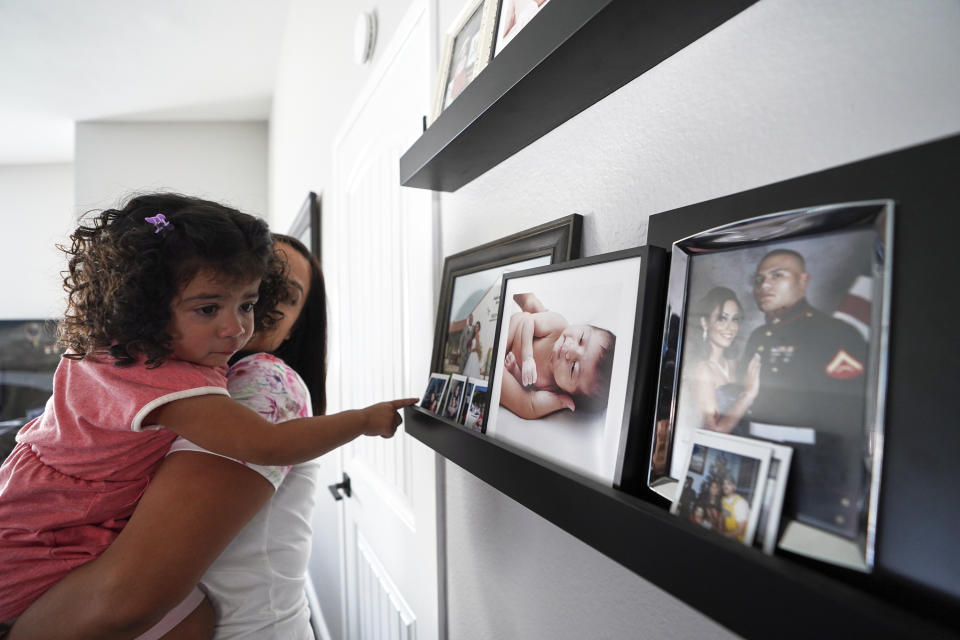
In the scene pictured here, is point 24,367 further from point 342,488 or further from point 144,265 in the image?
point 144,265

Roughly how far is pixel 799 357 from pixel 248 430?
67 cm

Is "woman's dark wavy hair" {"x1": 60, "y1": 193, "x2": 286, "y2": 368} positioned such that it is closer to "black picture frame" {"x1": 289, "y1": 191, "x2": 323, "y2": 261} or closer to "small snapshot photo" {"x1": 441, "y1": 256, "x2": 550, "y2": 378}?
"small snapshot photo" {"x1": 441, "y1": 256, "x2": 550, "y2": 378}

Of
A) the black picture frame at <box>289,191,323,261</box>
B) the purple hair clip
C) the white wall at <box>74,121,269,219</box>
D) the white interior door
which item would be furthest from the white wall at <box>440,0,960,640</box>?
the white wall at <box>74,121,269,219</box>

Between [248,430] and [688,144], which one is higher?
[688,144]

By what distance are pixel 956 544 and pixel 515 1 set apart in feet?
2.10

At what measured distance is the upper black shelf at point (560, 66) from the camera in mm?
384

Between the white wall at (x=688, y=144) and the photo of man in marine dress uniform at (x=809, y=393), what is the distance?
6cm

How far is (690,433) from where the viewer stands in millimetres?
344

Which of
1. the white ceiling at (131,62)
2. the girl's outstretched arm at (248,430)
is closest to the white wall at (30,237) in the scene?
the white ceiling at (131,62)

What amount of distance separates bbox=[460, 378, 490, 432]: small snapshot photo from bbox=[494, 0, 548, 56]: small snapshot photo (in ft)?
1.39

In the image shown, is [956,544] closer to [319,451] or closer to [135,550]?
[319,451]

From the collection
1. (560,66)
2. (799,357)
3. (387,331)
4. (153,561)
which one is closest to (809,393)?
(799,357)

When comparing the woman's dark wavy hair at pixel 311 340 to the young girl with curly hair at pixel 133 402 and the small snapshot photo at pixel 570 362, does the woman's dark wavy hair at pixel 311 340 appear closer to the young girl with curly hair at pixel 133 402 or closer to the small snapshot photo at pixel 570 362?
the young girl with curly hair at pixel 133 402

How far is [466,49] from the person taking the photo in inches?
27.8
